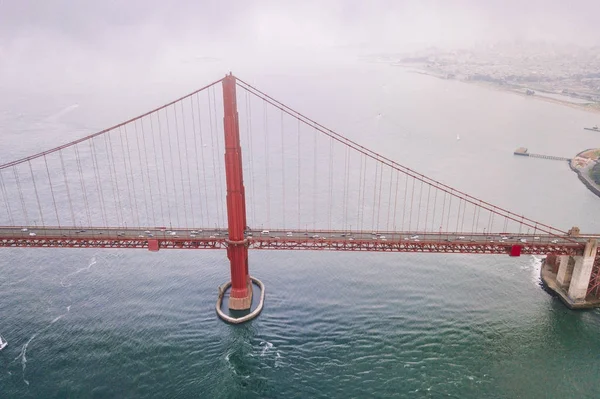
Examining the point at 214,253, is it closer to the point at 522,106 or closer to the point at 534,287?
the point at 534,287

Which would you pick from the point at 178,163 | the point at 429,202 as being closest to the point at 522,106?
the point at 429,202

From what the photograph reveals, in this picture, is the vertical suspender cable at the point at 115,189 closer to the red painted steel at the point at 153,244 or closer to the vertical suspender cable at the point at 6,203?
the vertical suspender cable at the point at 6,203

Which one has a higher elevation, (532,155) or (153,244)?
(153,244)

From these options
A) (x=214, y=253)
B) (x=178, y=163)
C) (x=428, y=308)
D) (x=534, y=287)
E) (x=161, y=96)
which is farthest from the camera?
(x=161, y=96)

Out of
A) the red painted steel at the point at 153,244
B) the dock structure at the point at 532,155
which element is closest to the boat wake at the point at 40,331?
the red painted steel at the point at 153,244

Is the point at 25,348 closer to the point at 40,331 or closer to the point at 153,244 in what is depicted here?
the point at 40,331

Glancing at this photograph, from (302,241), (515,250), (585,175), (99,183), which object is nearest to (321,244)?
(302,241)
